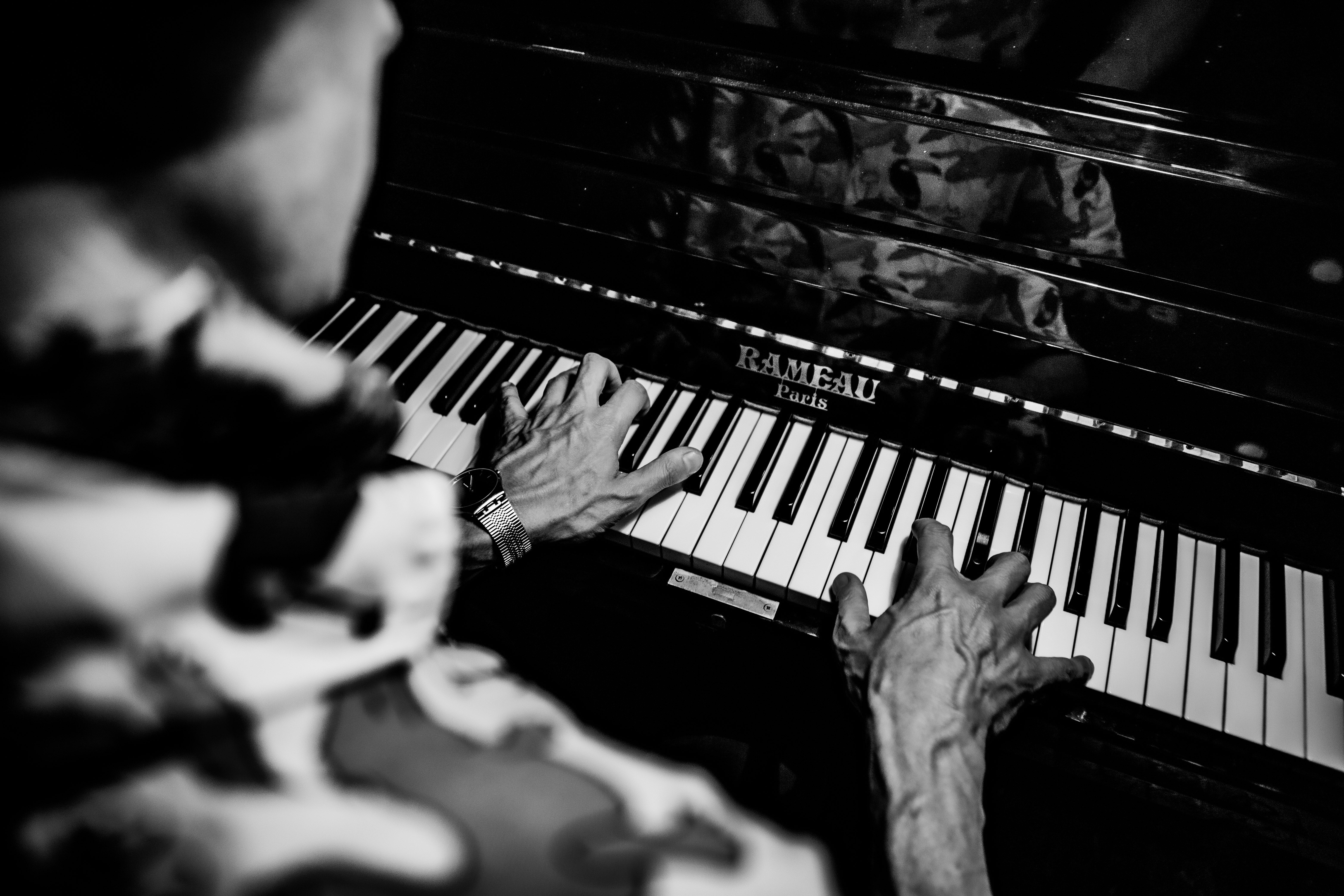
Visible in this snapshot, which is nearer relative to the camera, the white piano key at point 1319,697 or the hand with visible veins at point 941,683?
the hand with visible veins at point 941,683

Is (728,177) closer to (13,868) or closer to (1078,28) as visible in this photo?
(1078,28)

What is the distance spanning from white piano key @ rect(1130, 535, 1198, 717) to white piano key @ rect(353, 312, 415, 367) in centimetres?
179

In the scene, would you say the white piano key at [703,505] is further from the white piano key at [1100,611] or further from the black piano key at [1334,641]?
the black piano key at [1334,641]

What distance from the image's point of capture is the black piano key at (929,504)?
1.34 metres

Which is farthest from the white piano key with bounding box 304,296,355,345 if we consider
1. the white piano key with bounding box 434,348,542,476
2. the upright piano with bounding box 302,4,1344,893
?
the white piano key with bounding box 434,348,542,476

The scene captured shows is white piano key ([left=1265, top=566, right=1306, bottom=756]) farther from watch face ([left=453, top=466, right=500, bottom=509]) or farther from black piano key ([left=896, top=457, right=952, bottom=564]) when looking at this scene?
watch face ([left=453, top=466, right=500, bottom=509])

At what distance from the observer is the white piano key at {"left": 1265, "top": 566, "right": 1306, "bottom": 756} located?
1.17 m

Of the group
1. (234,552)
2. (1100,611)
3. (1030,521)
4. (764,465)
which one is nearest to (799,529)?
(764,465)

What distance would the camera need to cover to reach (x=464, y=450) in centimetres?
157

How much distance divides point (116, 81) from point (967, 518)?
56.6 inches

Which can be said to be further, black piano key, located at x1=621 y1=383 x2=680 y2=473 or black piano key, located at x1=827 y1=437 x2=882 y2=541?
black piano key, located at x1=621 y1=383 x2=680 y2=473

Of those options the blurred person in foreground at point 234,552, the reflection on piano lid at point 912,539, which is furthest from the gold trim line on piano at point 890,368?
the blurred person in foreground at point 234,552

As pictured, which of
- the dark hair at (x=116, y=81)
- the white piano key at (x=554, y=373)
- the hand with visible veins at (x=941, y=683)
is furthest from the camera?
the white piano key at (x=554, y=373)

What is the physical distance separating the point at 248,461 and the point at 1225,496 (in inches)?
64.3
